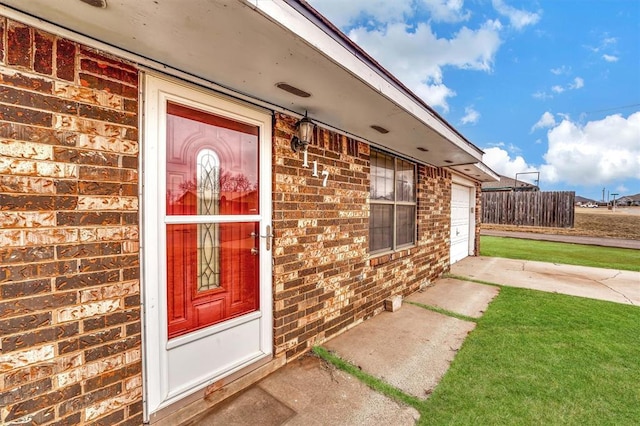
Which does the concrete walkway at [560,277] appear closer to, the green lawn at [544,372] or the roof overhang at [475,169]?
the green lawn at [544,372]

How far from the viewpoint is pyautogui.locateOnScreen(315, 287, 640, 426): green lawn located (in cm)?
208

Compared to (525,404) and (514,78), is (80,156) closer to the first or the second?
(525,404)

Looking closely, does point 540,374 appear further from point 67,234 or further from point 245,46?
point 67,234

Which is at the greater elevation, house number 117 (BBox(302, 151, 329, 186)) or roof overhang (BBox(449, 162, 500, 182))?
roof overhang (BBox(449, 162, 500, 182))

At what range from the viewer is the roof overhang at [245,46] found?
1.33 meters

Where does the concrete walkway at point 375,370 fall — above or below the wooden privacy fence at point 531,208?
below

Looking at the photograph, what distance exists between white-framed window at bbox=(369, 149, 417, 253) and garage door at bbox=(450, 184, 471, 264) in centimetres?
306

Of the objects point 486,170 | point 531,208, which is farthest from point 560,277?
point 531,208

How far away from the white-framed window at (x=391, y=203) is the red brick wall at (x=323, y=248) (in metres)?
0.30

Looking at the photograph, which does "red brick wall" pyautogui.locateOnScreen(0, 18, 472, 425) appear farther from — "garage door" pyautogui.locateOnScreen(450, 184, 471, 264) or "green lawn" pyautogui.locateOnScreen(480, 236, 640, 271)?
"green lawn" pyautogui.locateOnScreen(480, 236, 640, 271)

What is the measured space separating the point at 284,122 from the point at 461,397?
2.93 m

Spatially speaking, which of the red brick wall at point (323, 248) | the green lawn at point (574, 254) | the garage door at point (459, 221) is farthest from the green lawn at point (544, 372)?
the green lawn at point (574, 254)

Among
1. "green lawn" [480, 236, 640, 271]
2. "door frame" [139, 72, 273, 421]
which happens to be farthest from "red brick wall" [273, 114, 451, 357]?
"green lawn" [480, 236, 640, 271]

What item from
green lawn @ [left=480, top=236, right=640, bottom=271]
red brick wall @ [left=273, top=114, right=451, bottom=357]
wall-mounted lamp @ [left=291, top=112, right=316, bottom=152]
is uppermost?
wall-mounted lamp @ [left=291, top=112, right=316, bottom=152]
